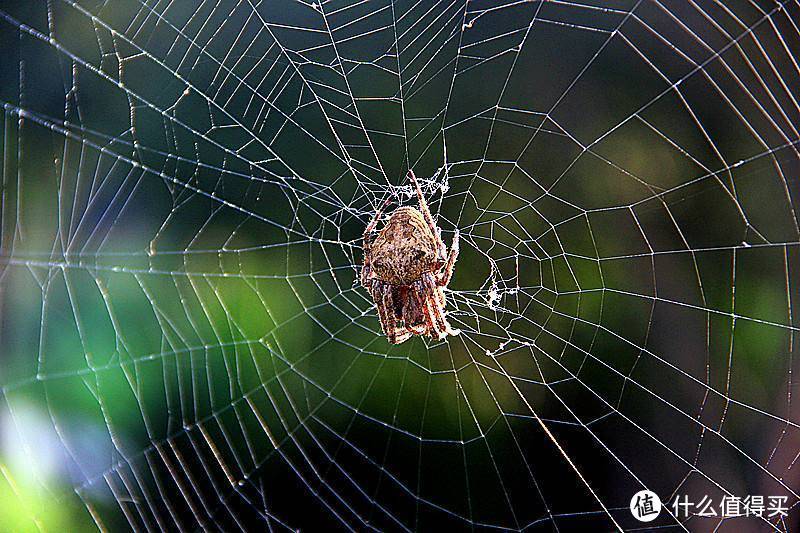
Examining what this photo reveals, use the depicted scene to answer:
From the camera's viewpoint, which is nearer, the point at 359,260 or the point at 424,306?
the point at 424,306

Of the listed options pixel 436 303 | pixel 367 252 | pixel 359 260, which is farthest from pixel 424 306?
pixel 359 260

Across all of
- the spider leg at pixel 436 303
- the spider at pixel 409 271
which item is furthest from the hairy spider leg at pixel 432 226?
the spider leg at pixel 436 303

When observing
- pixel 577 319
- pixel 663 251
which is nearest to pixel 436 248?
pixel 577 319

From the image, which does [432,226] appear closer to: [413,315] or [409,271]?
[409,271]

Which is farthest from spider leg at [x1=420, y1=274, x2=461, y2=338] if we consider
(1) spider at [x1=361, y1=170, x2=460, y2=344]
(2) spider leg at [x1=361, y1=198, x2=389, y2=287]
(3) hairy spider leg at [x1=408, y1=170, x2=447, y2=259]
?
(2) spider leg at [x1=361, y1=198, x2=389, y2=287]

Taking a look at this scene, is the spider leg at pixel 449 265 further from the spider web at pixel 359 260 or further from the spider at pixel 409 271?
the spider web at pixel 359 260

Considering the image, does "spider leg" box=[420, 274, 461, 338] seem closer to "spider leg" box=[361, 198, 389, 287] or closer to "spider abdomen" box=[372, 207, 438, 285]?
"spider abdomen" box=[372, 207, 438, 285]

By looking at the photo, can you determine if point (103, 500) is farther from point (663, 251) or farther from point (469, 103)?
point (663, 251)
